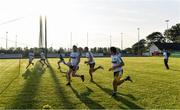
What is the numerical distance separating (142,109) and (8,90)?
25.8 ft

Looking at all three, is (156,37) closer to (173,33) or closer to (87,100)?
(173,33)

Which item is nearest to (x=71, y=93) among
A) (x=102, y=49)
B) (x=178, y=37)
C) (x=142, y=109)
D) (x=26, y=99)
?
(x=26, y=99)

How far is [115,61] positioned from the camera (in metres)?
15.6

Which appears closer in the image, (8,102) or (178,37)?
(8,102)

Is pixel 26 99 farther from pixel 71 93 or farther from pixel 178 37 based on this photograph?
pixel 178 37

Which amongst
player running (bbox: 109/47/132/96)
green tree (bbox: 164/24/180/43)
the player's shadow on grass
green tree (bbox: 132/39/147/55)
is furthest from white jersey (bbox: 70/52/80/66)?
green tree (bbox: 164/24/180/43)

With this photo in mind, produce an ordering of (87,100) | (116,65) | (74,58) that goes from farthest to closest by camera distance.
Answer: (74,58), (116,65), (87,100)

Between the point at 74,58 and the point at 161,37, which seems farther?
the point at 161,37

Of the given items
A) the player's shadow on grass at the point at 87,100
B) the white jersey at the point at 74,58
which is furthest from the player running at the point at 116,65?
the white jersey at the point at 74,58

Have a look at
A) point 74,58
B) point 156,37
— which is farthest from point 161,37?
point 74,58

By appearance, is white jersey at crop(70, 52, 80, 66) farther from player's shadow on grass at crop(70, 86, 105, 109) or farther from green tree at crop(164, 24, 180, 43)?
green tree at crop(164, 24, 180, 43)

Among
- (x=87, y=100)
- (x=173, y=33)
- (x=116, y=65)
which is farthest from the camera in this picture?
(x=173, y=33)

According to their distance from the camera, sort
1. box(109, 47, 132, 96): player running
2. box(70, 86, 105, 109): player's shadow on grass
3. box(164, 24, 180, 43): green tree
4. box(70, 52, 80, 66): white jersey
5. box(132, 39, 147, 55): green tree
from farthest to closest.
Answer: box(164, 24, 180, 43): green tree < box(132, 39, 147, 55): green tree < box(70, 52, 80, 66): white jersey < box(109, 47, 132, 96): player running < box(70, 86, 105, 109): player's shadow on grass

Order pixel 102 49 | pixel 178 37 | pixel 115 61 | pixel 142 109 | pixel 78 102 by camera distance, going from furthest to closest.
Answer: pixel 178 37 < pixel 102 49 < pixel 115 61 < pixel 78 102 < pixel 142 109
